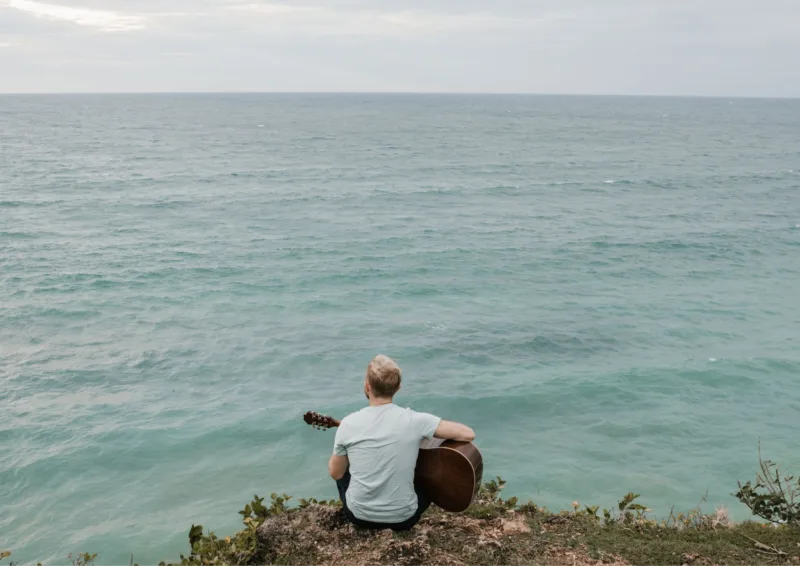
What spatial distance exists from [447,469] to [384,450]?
0.59m

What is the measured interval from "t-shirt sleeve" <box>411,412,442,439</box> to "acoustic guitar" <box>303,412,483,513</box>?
213mm

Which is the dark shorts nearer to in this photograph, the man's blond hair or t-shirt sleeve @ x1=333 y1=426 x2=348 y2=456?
t-shirt sleeve @ x1=333 y1=426 x2=348 y2=456

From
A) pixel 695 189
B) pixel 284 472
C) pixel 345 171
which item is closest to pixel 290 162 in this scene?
pixel 345 171

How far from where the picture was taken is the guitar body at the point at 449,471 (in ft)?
19.7

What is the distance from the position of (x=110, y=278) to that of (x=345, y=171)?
41921 millimetres

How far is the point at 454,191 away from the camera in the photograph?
60.2m

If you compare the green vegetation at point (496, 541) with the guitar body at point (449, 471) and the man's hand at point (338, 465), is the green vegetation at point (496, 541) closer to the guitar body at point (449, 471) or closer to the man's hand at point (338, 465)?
the guitar body at point (449, 471)

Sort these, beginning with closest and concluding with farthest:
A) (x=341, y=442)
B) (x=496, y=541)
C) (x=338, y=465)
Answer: (x=341, y=442)
(x=338, y=465)
(x=496, y=541)

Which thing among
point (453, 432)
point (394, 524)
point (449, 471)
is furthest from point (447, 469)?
point (394, 524)

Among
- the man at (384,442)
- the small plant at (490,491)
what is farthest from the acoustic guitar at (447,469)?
the small plant at (490,491)

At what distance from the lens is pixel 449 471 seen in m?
6.09

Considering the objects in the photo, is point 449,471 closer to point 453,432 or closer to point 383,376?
point 453,432

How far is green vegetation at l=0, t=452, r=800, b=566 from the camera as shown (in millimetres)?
6191

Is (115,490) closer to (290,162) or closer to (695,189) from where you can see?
(695,189)
